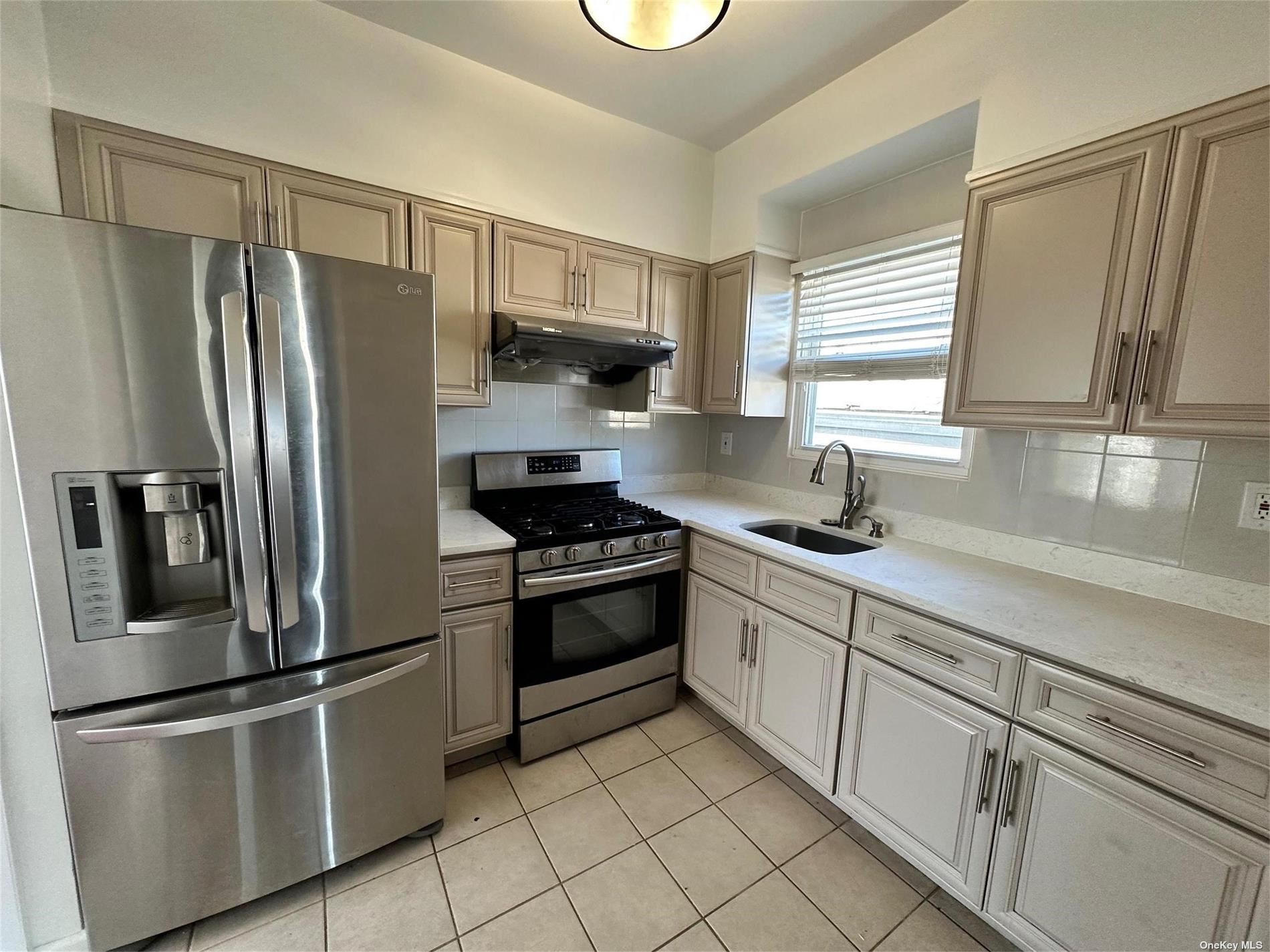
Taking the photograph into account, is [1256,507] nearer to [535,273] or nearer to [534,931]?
[534,931]

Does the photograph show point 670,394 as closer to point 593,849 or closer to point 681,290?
point 681,290

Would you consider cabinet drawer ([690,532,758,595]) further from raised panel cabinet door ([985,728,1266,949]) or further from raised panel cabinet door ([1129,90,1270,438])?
raised panel cabinet door ([1129,90,1270,438])

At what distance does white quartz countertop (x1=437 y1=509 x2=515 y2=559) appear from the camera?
1.76 meters

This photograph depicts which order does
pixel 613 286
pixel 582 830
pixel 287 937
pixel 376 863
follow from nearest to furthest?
1. pixel 287 937
2. pixel 376 863
3. pixel 582 830
4. pixel 613 286

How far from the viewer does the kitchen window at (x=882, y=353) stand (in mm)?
1976

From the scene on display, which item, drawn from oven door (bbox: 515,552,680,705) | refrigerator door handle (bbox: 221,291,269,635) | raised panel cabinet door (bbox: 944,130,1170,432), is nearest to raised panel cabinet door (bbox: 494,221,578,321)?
refrigerator door handle (bbox: 221,291,269,635)

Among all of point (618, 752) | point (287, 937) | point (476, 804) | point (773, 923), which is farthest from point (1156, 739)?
point (287, 937)

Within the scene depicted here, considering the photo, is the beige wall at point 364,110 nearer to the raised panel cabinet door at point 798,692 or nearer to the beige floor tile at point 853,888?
the raised panel cabinet door at point 798,692

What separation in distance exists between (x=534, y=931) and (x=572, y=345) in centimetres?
196

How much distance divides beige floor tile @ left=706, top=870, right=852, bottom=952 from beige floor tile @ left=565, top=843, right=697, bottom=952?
108 millimetres

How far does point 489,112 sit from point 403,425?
1.50 meters

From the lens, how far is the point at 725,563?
6.93 ft

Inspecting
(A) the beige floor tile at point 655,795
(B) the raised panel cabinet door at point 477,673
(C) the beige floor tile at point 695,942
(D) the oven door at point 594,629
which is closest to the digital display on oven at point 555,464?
(D) the oven door at point 594,629

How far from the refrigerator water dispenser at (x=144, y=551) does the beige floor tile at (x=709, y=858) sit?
1.52 metres
